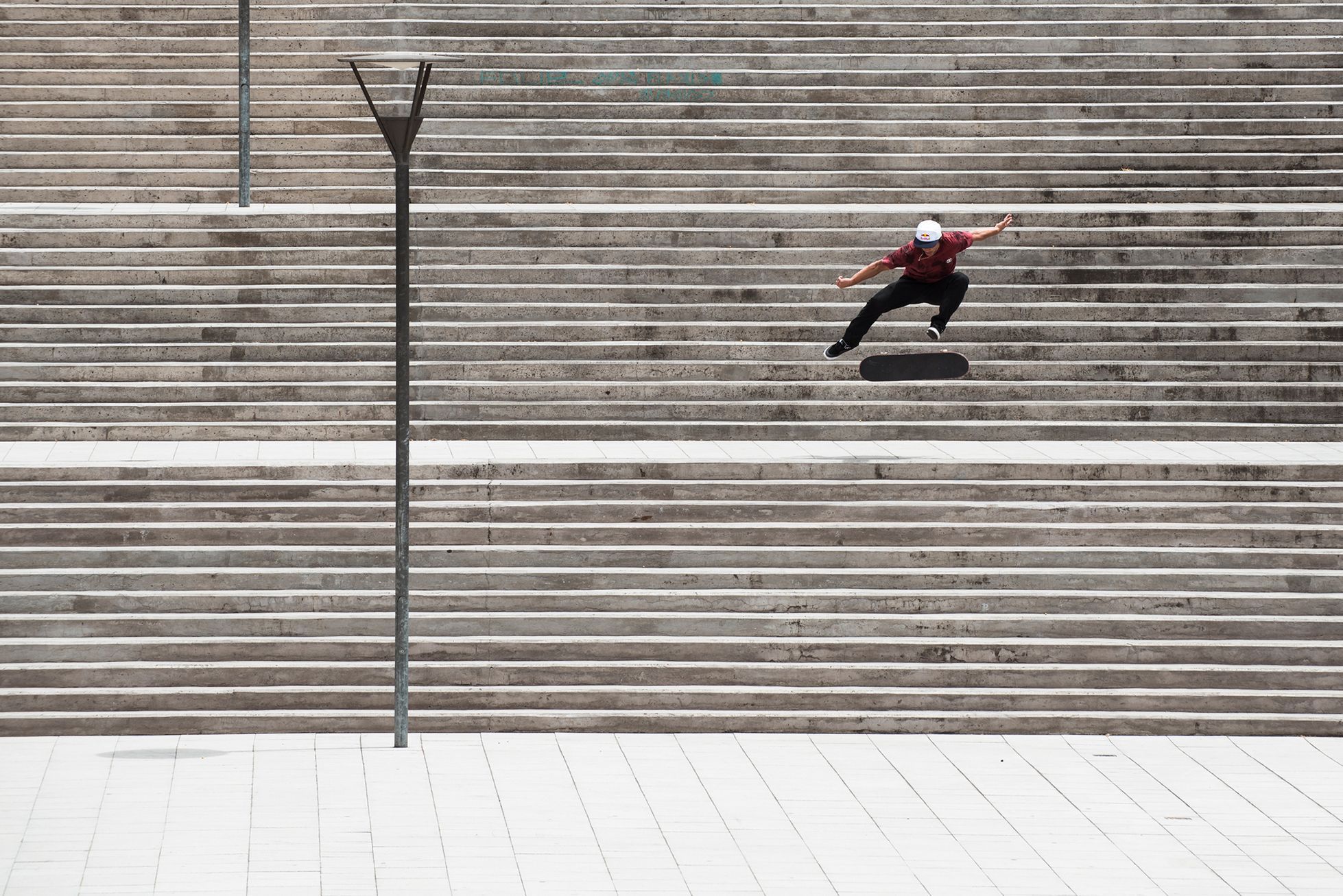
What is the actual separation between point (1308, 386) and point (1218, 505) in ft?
7.85

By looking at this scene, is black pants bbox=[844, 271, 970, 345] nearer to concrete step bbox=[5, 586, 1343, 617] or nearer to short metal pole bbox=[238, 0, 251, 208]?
concrete step bbox=[5, 586, 1343, 617]

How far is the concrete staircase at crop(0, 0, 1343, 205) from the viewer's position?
50.1ft

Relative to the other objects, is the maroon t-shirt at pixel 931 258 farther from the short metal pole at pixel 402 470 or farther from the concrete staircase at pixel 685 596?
the short metal pole at pixel 402 470

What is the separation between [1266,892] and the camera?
791 cm

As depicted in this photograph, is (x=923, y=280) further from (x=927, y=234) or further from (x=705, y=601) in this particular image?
(x=705, y=601)

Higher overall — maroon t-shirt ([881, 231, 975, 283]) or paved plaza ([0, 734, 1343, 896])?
maroon t-shirt ([881, 231, 975, 283])

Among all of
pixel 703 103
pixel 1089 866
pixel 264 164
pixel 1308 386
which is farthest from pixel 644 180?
pixel 1089 866

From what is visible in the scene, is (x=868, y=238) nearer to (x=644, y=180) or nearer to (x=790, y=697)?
(x=644, y=180)

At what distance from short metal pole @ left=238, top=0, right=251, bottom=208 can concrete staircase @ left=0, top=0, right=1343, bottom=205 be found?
212 millimetres

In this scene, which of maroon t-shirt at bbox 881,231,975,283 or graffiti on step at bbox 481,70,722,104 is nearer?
maroon t-shirt at bbox 881,231,975,283

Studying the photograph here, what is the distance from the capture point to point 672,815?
28.9 feet

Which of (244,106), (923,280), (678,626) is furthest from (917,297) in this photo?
(244,106)

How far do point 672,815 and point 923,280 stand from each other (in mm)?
5011

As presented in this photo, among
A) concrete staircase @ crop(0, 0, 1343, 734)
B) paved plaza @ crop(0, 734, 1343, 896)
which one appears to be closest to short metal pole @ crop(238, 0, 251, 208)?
concrete staircase @ crop(0, 0, 1343, 734)
